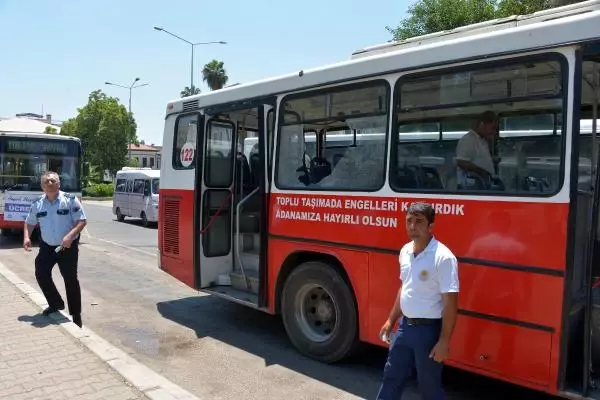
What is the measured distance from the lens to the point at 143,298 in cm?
820

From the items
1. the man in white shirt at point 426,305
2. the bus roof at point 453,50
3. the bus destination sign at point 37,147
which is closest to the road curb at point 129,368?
the man in white shirt at point 426,305

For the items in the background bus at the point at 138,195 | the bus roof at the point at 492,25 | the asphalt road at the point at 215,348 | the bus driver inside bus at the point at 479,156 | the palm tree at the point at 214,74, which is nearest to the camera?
the bus roof at the point at 492,25

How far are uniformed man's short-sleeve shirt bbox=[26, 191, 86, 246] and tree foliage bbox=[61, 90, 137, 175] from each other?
47.7 meters

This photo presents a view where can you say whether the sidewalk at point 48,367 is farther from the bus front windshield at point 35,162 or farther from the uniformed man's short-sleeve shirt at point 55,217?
the bus front windshield at point 35,162

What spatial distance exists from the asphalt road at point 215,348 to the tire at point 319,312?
0.56 ft

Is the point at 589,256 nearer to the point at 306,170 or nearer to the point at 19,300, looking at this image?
the point at 306,170

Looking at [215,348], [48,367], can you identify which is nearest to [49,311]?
[48,367]

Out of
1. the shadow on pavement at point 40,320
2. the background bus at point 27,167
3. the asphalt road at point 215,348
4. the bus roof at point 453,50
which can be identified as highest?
the bus roof at point 453,50

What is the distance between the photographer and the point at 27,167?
14.0 m

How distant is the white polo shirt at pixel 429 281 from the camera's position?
330 centimetres

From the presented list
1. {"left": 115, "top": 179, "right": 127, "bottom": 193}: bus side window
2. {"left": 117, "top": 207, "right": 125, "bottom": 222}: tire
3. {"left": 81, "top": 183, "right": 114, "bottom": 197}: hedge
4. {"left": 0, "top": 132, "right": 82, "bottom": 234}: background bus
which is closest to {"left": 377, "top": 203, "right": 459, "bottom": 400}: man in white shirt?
{"left": 0, "top": 132, "right": 82, "bottom": 234}: background bus

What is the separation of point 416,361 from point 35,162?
13211 mm

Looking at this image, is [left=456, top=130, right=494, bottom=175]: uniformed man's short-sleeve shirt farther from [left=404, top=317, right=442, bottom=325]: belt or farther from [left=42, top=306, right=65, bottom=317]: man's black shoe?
[left=42, top=306, right=65, bottom=317]: man's black shoe

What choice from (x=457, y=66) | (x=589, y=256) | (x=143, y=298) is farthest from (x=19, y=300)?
(x=589, y=256)
